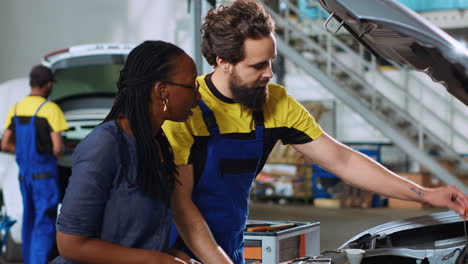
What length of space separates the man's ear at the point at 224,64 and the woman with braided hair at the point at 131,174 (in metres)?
0.40

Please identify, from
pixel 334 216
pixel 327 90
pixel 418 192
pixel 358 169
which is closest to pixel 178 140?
pixel 358 169

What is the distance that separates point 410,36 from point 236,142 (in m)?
0.72

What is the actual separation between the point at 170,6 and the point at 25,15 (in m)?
2.15

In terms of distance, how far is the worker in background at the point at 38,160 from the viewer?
472cm

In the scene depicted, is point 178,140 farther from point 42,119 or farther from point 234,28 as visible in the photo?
point 42,119

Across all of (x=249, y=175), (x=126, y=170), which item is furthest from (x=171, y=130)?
(x=126, y=170)

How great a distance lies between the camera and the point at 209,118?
1.95 m

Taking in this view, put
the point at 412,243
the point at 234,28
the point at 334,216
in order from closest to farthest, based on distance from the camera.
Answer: the point at 234,28 < the point at 412,243 < the point at 334,216

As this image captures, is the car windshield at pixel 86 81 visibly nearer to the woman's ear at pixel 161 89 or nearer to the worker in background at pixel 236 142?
the worker in background at pixel 236 142

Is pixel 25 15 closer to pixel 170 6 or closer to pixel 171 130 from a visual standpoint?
pixel 170 6

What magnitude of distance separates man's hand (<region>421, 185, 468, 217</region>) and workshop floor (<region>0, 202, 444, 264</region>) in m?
4.93

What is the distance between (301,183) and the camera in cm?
981

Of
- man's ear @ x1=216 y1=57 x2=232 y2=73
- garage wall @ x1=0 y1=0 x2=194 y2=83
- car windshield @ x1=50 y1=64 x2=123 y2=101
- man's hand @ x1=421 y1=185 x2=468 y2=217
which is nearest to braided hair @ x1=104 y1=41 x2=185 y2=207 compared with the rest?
man's ear @ x1=216 y1=57 x2=232 y2=73

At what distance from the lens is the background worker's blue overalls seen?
76.4 inches
